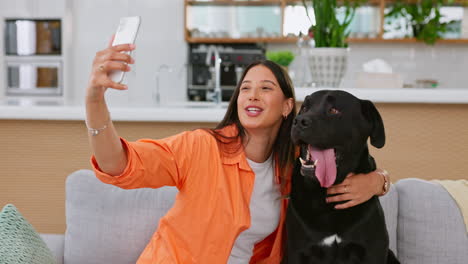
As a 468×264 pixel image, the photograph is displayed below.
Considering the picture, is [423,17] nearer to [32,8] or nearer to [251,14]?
[251,14]

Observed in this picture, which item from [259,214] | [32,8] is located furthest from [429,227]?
[32,8]

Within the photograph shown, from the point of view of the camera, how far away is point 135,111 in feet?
8.48

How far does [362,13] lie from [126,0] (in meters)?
2.86

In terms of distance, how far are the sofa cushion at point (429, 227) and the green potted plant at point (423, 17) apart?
4239 millimetres

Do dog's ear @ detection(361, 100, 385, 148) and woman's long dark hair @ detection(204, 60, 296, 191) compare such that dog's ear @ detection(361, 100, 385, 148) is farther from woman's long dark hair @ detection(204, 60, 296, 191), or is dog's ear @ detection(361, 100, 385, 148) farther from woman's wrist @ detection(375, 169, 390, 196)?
woman's long dark hair @ detection(204, 60, 296, 191)

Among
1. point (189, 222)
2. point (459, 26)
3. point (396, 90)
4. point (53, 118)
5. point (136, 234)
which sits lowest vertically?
point (136, 234)

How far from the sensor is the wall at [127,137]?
8.71 feet

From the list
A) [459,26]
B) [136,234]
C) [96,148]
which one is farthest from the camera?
[459,26]

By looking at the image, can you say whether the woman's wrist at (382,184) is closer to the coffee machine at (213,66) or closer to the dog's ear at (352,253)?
the dog's ear at (352,253)

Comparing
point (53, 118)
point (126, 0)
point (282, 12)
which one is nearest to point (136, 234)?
point (53, 118)

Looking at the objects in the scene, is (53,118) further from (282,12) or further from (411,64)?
(411,64)

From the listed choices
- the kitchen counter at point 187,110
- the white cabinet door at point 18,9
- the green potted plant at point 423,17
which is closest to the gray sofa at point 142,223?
the kitchen counter at point 187,110

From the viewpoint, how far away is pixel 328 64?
9.12 ft

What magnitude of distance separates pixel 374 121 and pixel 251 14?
4911 millimetres
